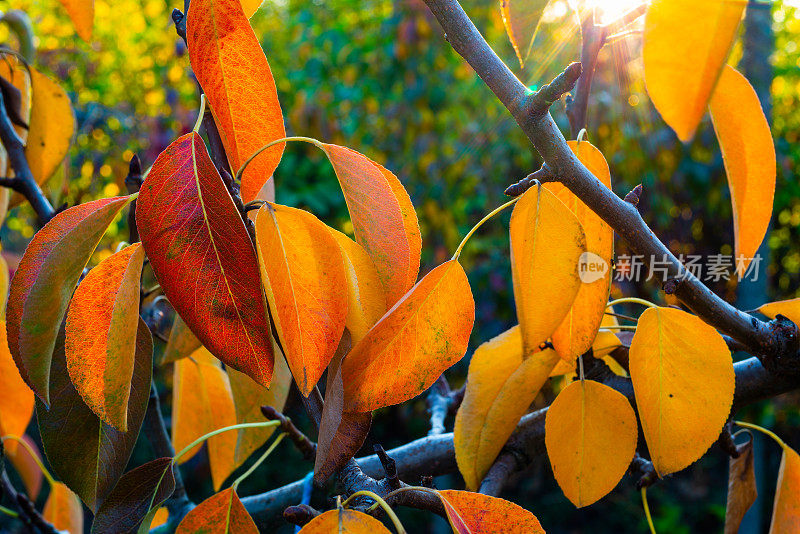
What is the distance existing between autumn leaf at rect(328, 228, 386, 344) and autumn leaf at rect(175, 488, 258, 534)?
11 centimetres

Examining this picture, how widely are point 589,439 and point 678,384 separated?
0.07m

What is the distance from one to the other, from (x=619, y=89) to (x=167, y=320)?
2119 millimetres

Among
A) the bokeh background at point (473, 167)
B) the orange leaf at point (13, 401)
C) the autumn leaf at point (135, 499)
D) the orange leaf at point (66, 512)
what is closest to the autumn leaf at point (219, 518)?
the autumn leaf at point (135, 499)

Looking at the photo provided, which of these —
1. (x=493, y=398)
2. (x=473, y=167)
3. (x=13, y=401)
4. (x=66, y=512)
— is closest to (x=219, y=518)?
(x=493, y=398)

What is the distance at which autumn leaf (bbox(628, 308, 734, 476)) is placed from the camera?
0.35m

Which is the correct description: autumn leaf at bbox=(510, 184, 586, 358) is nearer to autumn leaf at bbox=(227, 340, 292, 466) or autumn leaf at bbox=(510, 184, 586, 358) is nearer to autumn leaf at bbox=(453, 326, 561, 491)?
autumn leaf at bbox=(453, 326, 561, 491)

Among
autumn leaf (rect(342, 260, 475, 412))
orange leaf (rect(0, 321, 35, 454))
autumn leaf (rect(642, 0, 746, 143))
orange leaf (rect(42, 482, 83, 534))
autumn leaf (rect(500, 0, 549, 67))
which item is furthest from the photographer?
orange leaf (rect(42, 482, 83, 534))

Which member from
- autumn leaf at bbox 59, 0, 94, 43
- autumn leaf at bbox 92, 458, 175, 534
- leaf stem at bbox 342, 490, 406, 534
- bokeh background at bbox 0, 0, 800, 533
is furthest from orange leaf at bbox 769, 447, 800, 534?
bokeh background at bbox 0, 0, 800, 533

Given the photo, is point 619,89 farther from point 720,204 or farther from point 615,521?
point 615,521

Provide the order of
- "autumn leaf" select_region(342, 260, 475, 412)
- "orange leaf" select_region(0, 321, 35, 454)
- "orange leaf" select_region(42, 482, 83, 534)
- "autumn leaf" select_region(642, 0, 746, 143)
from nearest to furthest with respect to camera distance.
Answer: "autumn leaf" select_region(642, 0, 746, 143) < "autumn leaf" select_region(342, 260, 475, 412) < "orange leaf" select_region(0, 321, 35, 454) < "orange leaf" select_region(42, 482, 83, 534)

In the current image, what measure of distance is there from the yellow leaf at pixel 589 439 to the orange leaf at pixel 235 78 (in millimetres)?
245

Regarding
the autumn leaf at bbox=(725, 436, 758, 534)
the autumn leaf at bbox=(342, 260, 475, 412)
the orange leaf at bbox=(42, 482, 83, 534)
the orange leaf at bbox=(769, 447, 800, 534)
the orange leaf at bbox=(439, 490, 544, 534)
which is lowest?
the orange leaf at bbox=(42, 482, 83, 534)

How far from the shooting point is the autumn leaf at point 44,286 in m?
0.32

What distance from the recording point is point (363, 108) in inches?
111
